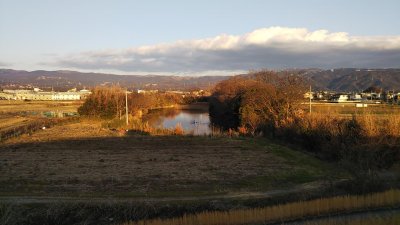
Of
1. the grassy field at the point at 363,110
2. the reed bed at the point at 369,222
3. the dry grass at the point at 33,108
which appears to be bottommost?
the dry grass at the point at 33,108

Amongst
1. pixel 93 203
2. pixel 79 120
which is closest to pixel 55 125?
pixel 79 120

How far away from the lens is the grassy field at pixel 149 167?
19312mm

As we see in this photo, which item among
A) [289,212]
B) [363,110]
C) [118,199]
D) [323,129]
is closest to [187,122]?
[363,110]

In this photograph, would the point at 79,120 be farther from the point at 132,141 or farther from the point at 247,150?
the point at 247,150

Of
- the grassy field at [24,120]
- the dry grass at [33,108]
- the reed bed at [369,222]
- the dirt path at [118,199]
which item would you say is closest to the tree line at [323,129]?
the dirt path at [118,199]

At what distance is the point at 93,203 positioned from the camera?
1616cm

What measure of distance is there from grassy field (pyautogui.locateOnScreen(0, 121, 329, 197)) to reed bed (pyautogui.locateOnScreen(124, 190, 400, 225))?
169 inches

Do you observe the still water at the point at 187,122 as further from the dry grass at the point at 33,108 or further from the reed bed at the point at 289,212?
the reed bed at the point at 289,212

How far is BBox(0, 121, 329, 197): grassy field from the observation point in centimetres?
1931

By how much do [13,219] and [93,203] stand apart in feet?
8.84

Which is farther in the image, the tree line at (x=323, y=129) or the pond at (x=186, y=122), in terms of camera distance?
the pond at (x=186, y=122)

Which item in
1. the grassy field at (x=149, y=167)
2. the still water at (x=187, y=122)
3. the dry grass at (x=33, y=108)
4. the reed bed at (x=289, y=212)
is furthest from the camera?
the dry grass at (x=33, y=108)

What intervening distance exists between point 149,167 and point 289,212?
39.4ft

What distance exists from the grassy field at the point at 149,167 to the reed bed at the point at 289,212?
4.28m
